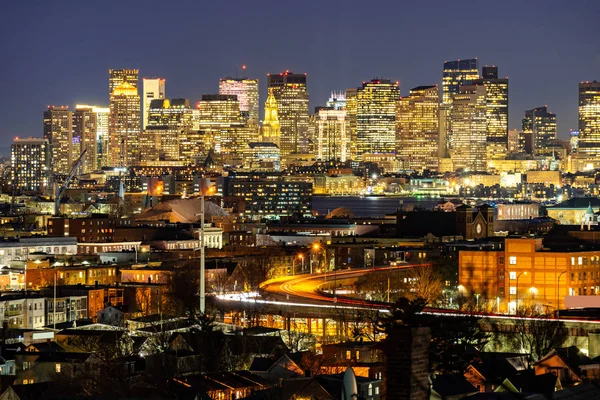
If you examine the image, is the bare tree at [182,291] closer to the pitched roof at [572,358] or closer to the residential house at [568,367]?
the pitched roof at [572,358]

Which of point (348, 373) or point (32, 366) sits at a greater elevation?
point (348, 373)

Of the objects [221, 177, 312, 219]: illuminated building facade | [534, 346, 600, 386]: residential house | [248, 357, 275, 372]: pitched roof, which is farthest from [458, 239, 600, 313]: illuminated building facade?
[221, 177, 312, 219]: illuminated building facade

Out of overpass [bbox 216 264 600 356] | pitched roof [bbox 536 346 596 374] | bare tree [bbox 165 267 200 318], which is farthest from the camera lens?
bare tree [bbox 165 267 200 318]

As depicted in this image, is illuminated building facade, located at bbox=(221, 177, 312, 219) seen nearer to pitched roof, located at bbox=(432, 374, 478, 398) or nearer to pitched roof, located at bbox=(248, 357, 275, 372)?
pitched roof, located at bbox=(248, 357, 275, 372)

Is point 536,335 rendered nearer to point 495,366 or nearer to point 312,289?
point 495,366

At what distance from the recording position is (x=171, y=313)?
5631 cm

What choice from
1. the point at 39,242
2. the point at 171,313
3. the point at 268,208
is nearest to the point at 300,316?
the point at 171,313

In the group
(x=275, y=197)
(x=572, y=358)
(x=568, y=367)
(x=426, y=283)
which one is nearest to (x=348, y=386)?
(x=568, y=367)

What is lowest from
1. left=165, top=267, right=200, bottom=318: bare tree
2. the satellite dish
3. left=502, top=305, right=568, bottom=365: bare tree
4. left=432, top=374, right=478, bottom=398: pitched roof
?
left=165, top=267, right=200, bottom=318: bare tree

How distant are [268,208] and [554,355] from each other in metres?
154

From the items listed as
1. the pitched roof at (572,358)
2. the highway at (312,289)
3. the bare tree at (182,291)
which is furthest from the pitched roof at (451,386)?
the bare tree at (182,291)

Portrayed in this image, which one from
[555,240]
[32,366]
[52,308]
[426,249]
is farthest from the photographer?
[426,249]

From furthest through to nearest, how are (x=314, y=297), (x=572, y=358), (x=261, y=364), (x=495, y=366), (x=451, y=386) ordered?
1. (x=314, y=297)
2. (x=261, y=364)
3. (x=572, y=358)
4. (x=495, y=366)
5. (x=451, y=386)

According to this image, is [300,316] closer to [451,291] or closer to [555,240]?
[451,291]
